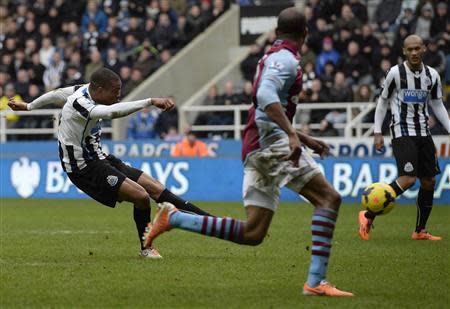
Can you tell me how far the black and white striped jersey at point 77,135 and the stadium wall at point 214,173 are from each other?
31.5ft

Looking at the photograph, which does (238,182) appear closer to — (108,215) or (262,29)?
(108,215)

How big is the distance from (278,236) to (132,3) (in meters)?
17.4

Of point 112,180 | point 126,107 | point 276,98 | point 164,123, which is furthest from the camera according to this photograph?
point 164,123

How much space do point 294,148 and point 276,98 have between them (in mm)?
407

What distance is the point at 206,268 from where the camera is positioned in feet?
33.6

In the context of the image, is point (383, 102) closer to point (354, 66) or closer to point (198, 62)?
point (354, 66)

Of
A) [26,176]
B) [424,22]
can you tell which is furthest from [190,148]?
[424,22]

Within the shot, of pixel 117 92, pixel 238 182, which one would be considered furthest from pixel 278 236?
pixel 238 182

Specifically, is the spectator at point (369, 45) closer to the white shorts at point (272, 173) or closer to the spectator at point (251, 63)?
the spectator at point (251, 63)

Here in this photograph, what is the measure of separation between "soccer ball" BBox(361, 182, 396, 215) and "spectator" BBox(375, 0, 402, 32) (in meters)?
13.7

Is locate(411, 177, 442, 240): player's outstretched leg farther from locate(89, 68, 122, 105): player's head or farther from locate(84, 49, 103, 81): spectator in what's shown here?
locate(84, 49, 103, 81): spectator

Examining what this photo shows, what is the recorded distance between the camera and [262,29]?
2842 cm

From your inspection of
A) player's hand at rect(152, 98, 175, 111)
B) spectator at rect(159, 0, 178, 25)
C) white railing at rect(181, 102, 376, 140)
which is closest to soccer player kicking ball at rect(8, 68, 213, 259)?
player's hand at rect(152, 98, 175, 111)

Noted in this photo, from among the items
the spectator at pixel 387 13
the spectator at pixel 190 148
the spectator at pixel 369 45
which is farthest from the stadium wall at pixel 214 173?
the spectator at pixel 387 13
